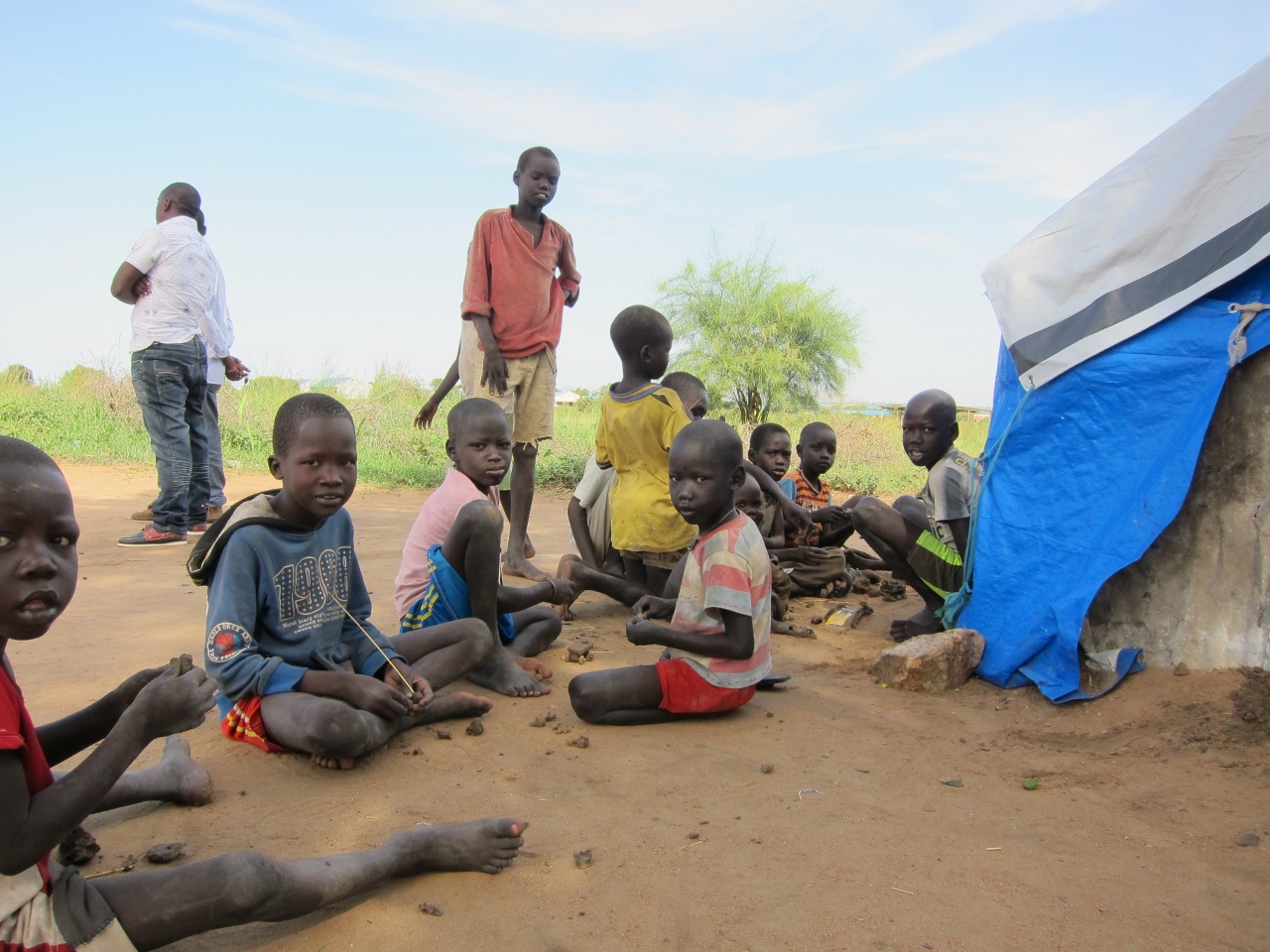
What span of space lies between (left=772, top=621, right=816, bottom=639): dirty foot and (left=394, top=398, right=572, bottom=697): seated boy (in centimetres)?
130

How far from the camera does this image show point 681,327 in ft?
71.4

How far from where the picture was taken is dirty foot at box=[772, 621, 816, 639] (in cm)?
444

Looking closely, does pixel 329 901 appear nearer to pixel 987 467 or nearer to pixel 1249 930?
pixel 1249 930

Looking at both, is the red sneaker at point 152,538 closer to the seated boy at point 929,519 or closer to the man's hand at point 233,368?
the man's hand at point 233,368

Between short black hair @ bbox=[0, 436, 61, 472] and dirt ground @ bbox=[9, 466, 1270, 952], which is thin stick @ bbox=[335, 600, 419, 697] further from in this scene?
short black hair @ bbox=[0, 436, 61, 472]

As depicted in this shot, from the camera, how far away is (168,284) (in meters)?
5.82

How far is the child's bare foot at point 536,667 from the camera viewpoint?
140 inches

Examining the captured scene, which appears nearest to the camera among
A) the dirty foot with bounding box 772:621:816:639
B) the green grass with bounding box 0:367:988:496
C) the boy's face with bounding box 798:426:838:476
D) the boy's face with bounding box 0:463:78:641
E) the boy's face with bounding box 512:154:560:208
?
the boy's face with bounding box 0:463:78:641

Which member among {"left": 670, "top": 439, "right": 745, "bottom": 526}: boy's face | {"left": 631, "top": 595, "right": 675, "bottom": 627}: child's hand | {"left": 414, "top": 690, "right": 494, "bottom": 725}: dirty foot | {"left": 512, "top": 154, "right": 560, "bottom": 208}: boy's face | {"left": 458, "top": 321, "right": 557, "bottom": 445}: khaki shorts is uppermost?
{"left": 512, "top": 154, "right": 560, "bottom": 208}: boy's face

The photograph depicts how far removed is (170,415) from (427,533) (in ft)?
10.7

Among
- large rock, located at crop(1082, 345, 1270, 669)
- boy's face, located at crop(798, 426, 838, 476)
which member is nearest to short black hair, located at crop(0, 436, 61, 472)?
large rock, located at crop(1082, 345, 1270, 669)

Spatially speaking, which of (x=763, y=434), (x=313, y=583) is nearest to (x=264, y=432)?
(x=763, y=434)

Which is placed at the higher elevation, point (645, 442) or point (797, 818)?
point (645, 442)

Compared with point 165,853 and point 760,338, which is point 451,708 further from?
point 760,338
